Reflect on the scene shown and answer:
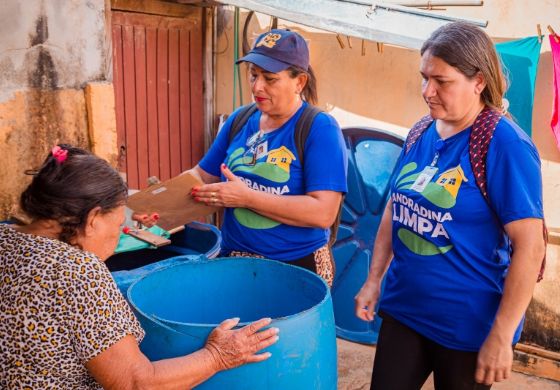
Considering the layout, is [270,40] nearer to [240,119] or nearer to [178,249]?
[240,119]

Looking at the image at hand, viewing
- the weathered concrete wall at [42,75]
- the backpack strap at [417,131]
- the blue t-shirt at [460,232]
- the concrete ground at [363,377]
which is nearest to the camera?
the blue t-shirt at [460,232]

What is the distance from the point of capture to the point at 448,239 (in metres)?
1.69

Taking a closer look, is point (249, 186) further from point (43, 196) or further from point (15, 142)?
point (15, 142)

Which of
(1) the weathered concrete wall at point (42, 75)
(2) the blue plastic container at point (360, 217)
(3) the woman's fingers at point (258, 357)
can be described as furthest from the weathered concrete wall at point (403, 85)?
(3) the woman's fingers at point (258, 357)

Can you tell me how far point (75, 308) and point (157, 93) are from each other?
342cm

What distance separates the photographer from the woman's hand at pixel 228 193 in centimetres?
212

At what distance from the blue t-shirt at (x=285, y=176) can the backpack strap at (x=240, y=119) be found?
0.17 m

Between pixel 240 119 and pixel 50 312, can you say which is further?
pixel 240 119

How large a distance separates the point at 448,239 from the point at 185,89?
136 inches

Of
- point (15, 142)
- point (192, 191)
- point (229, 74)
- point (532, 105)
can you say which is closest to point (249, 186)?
point (192, 191)

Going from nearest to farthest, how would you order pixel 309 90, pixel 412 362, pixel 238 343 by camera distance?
pixel 238 343, pixel 412 362, pixel 309 90

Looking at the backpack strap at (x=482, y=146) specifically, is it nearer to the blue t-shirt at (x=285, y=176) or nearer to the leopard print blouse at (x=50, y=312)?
the blue t-shirt at (x=285, y=176)

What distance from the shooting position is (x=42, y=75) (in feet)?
9.90

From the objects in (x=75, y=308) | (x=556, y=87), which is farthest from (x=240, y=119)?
(x=556, y=87)
